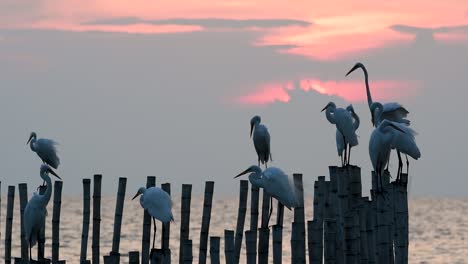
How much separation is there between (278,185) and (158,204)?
1.62m

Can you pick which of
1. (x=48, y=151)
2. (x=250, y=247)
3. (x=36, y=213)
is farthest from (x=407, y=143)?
(x=48, y=151)

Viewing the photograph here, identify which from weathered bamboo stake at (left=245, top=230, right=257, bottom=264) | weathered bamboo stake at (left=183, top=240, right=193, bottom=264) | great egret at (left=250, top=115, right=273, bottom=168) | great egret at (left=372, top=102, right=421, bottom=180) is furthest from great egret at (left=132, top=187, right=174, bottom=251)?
great egret at (left=250, top=115, right=273, bottom=168)

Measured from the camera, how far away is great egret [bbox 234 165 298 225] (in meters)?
15.3

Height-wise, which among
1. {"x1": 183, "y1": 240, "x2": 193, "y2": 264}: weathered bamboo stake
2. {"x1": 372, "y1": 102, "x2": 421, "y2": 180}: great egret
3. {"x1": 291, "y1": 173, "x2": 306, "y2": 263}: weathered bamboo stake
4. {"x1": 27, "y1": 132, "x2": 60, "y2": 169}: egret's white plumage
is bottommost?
{"x1": 183, "y1": 240, "x2": 193, "y2": 264}: weathered bamboo stake

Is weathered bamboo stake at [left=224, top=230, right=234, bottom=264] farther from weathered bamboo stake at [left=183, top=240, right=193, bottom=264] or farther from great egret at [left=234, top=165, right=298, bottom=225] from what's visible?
great egret at [left=234, top=165, right=298, bottom=225]

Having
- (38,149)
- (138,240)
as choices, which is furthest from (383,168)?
(138,240)

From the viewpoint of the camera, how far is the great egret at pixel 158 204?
51.0 ft

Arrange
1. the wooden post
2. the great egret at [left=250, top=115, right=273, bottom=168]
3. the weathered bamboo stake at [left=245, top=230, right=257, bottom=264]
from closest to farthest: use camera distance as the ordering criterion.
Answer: the weathered bamboo stake at [left=245, top=230, right=257, bottom=264], the wooden post, the great egret at [left=250, top=115, right=273, bottom=168]

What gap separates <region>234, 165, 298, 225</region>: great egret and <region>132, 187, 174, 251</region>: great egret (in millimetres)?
1257

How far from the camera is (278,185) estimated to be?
1552 cm

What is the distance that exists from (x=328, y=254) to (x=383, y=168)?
190 cm

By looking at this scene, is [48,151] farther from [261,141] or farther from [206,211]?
[206,211]

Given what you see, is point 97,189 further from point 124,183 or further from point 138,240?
point 138,240

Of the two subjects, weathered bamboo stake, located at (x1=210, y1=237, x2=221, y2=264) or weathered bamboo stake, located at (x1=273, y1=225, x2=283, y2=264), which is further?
weathered bamboo stake, located at (x1=273, y1=225, x2=283, y2=264)
